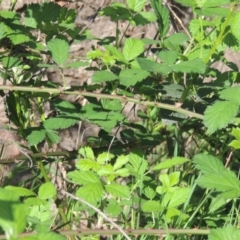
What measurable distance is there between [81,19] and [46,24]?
1.30 meters

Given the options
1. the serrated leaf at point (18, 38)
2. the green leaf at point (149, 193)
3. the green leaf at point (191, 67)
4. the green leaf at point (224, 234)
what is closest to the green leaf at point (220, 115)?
the green leaf at point (191, 67)

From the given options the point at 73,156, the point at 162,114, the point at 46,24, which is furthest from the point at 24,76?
the point at 162,114

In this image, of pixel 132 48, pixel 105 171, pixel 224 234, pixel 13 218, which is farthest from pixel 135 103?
pixel 13 218

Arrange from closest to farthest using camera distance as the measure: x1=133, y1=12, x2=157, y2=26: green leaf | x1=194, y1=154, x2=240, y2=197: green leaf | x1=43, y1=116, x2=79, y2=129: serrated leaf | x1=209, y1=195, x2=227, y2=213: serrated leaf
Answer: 1. x1=194, y1=154, x2=240, y2=197: green leaf
2. x1=43, y1=116, x2=79, y2=129: serrated leaf
3. x1=133, y1=12, x2=157, y2=26: green leaf
4. x1=209, y1=195, x2=227, y2=213: serrated leaf

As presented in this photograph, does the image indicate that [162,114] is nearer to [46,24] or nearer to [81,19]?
[46,24]

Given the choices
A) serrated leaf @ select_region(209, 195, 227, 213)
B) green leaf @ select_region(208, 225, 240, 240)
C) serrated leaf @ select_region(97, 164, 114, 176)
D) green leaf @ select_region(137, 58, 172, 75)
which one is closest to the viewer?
green leaf @ select_region(208, 225, 240, 240)

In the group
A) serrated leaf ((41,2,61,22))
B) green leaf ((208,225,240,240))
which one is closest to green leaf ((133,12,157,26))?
serrated leaf ((41,2,61,22))

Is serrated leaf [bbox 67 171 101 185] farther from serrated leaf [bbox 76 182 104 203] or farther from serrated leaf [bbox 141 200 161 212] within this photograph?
serrated leaf [bbox 141 200 161 212]

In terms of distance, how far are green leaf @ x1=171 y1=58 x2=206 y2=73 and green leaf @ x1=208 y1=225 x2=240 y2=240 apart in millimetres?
492

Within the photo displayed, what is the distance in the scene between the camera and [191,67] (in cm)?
176

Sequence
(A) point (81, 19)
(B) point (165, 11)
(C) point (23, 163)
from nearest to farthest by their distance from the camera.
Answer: (B) point (165, 11) < (C) point (23, 163) < (A) point (81, 19)

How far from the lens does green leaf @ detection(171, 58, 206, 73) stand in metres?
1.74

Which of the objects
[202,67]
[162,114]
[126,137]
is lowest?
[126,137]

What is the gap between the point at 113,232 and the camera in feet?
5.27
